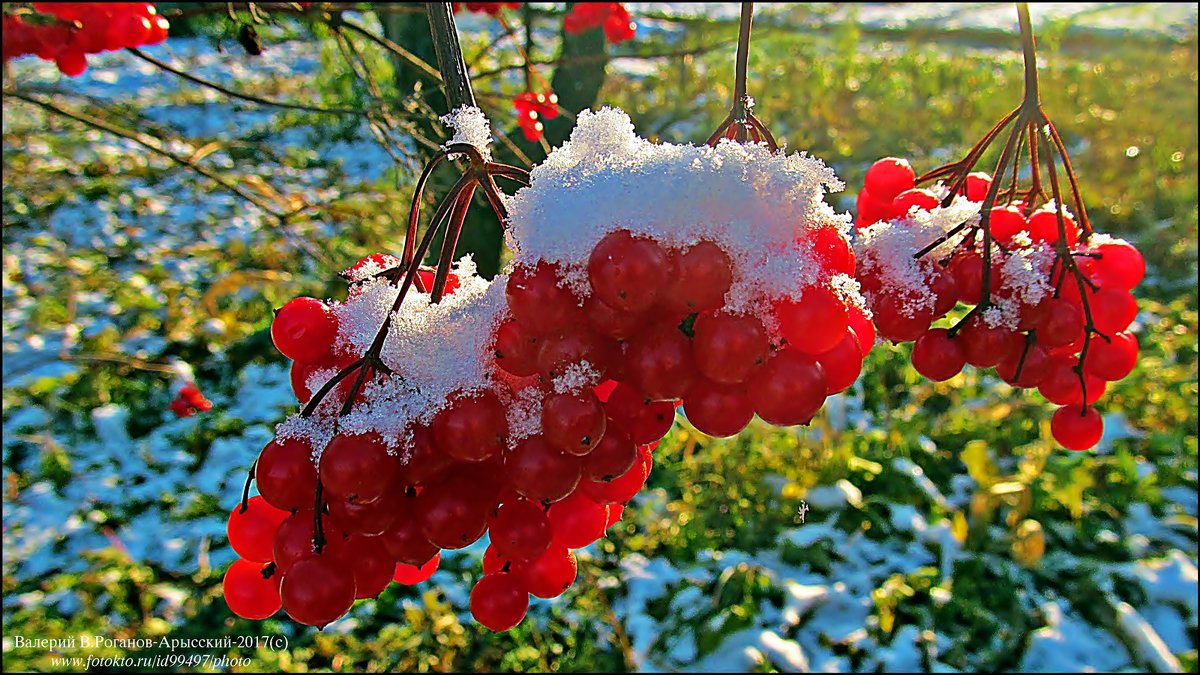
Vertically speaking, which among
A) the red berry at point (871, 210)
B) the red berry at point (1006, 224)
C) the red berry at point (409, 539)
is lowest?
the red berry at point (409, 539)

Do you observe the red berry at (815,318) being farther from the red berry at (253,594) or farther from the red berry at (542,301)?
the red berry at (253,594)

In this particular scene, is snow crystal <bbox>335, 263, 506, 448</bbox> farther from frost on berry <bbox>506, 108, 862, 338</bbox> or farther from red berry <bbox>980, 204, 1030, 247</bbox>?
red berry <bbox>980, 204, 1030, 247</bbox>

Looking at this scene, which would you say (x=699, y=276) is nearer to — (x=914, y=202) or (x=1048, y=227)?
(x=914, y=202)

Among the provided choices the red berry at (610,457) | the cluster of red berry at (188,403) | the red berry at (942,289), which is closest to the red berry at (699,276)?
the red berry at (610,457)

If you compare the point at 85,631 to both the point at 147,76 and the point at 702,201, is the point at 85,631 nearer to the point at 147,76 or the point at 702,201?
the point at 702,201

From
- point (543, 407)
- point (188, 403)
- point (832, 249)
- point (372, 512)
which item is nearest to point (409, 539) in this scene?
point (372, 512)

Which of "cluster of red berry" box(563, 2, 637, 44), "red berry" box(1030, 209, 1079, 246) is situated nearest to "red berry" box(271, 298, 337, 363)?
"red berry" box(1030, 209, 1079, 246)

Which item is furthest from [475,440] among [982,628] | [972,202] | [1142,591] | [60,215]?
[60,215]
